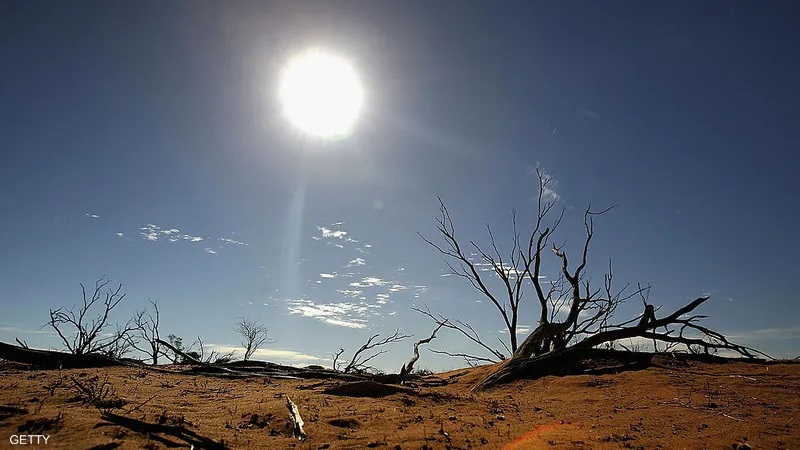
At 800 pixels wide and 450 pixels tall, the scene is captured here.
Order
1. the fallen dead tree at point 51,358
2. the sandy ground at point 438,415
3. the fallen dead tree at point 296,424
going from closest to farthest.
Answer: the sandy ground at point 438,415 < the fallen dead tree at point 296,424 < the fallen dead tree at point 51,358

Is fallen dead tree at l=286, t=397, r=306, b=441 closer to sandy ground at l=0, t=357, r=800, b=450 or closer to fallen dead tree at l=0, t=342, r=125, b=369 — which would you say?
sandy ground at l=0, t=357, r=800, b=450

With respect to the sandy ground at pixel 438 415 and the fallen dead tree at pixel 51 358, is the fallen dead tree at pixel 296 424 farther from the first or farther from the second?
the fallen dead tree at pixel 51 358

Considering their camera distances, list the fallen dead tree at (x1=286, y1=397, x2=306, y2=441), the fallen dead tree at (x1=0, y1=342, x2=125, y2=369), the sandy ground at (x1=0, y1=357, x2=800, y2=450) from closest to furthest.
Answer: the sandy ground at (x1=0, y1=357, x2=800, y2=450), the fallen dead tree at (x1=286, y1=397, x2=306, y2=441), the fallen dead tree at (x1=0, y1=342, x2=125, y2=369)

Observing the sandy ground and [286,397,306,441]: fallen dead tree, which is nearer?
the sandy ground

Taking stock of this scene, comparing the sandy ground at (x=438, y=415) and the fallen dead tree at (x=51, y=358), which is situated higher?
the fallen dead tree at (x=51, y=358)

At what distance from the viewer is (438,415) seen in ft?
17.3

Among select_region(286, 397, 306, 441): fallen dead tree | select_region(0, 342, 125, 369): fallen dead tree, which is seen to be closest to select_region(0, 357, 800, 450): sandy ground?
select_region(286, 397, 306, 441): fallen dead tree

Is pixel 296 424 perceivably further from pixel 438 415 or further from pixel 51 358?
pixel 51 358

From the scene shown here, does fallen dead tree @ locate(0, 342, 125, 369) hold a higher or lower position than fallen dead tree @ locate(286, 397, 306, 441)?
higher

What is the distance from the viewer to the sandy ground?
397 cm

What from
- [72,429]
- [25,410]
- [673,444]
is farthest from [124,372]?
[673,444]

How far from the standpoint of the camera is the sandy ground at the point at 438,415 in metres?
3.97

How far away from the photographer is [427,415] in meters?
5.25

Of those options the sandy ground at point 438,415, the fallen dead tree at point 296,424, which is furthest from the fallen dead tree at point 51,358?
the fallen dead tree at point 296,424
